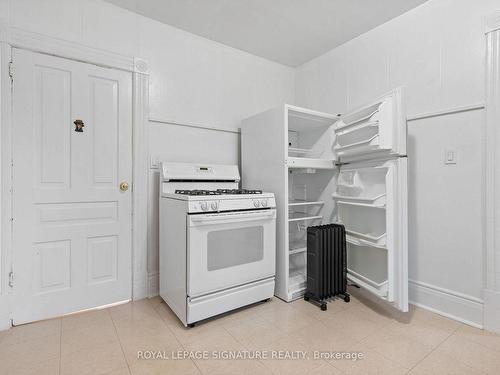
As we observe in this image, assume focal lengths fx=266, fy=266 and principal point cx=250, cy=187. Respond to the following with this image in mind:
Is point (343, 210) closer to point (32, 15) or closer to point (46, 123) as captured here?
point (46, 123)

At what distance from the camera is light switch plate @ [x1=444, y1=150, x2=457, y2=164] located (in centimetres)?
196

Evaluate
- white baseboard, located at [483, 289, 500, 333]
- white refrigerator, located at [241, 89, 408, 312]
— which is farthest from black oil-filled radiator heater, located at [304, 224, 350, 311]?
white baseboard, located at [483, 289, 500, 333]

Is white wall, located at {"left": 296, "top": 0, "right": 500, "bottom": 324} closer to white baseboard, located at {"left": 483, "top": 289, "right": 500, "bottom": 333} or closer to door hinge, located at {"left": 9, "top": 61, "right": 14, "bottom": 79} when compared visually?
white baseboard, located at {"left": 483, "top": 289, "right": 500, "bottom": 333}

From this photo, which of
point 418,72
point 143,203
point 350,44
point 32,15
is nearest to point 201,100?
point 143,203

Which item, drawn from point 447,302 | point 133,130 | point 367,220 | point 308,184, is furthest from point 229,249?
point 447,302

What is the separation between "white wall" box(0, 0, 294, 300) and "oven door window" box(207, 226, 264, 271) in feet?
2.48

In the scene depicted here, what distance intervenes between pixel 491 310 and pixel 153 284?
8.28 ft

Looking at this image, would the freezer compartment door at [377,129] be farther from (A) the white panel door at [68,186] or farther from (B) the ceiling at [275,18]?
(A) the white panel door at [68,186]

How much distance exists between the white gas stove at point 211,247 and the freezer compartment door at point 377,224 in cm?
72

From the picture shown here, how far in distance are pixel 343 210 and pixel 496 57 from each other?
4.93 ft

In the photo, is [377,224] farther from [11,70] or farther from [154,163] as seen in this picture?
[11,70]

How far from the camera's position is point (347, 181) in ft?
7.89

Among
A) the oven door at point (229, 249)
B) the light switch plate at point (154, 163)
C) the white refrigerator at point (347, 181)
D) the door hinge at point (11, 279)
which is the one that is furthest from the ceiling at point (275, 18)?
the door hinge at point (11, 279)

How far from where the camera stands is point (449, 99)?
77.9 inches
